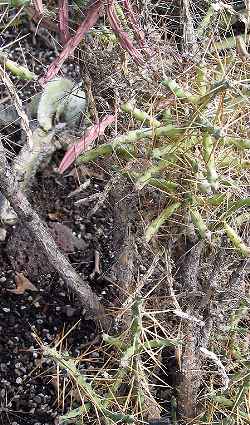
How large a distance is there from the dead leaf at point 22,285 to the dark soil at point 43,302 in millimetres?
12

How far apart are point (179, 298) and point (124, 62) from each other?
53 centimetres

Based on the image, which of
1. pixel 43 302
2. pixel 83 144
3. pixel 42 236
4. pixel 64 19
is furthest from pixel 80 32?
pixel 43 302

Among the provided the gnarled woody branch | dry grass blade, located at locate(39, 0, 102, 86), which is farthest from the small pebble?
dry grass blade, located at locate(39, 0, 102, 86)

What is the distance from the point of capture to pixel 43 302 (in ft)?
6.64

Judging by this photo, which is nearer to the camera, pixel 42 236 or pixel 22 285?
pixel 42 236

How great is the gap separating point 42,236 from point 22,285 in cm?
58

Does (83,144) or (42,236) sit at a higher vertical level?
(83,144)

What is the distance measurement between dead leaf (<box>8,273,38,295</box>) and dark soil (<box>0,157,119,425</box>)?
0.5 inches

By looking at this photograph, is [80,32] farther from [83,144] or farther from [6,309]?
[6,309]

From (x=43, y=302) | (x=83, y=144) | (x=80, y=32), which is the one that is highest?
(x=80, y=32)

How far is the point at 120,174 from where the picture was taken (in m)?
1.37

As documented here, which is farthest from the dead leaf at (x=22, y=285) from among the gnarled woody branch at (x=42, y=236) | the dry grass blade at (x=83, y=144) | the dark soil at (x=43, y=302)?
the dry grass blade at (x=83, y=144)

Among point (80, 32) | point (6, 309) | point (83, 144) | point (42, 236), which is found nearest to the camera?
point (80, 32)

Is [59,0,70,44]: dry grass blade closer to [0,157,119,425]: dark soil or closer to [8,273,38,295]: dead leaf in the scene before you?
[0,157,119,425]: dark soil
